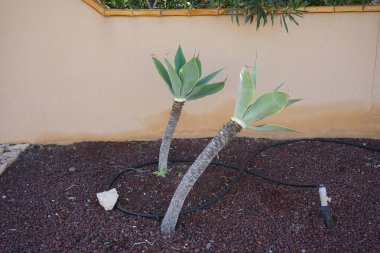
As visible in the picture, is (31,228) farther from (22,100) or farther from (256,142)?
(256,142)

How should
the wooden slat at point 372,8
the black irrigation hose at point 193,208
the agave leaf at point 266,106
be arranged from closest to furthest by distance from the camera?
the agave leaf at point 266,106
the black irrigation hose at point 193,208
the wooden slat at point 372,8

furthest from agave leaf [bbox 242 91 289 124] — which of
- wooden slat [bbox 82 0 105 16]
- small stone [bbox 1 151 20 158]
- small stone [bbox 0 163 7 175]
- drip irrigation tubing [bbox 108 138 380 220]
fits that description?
small stone [bbox 1 151 20 158]

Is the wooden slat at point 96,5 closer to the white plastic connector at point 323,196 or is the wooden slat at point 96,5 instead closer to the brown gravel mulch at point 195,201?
the brown gravel mulch at point 195,201

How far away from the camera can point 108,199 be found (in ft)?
10.1

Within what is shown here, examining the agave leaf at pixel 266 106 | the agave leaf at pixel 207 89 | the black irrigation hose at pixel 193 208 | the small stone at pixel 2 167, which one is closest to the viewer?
the agave leaf at pixel 266 106

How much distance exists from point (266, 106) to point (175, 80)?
791 mm

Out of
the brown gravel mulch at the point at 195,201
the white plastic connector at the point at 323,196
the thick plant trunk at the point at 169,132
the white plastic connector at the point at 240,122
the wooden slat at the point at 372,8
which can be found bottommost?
the brown gravel mulch at the point at 195,201

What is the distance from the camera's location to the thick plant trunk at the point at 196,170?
2580 mm

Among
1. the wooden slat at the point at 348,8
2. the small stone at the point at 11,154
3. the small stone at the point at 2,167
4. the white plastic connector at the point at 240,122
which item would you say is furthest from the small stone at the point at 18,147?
the wooden slat at the point at 348,8

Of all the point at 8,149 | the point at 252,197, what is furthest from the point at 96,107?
the point at 252,197

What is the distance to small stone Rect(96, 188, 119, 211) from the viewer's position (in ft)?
10.0

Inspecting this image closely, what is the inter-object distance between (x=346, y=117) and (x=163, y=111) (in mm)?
1752

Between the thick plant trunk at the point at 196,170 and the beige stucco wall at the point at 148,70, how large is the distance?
1.44 metres

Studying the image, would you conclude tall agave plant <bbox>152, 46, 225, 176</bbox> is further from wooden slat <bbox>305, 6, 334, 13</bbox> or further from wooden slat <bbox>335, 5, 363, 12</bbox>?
wooden slat <bbox>335, 5, 363, 12</bbox>
